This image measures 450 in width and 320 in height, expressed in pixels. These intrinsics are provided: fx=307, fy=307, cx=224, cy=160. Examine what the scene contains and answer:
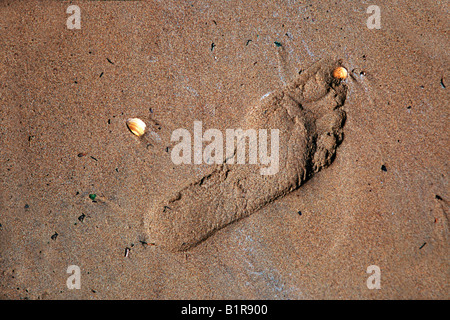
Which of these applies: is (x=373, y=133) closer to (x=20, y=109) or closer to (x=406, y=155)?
(x=406, y=155)

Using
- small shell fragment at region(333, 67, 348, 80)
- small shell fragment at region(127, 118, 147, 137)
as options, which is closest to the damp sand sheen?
small shell fragment at region(333, 67, 348, 80)

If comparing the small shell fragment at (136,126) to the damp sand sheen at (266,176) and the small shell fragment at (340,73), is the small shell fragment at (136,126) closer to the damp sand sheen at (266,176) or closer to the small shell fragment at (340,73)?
the damp sand sheen at (266,176)

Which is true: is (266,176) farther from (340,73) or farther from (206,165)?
(340,73)

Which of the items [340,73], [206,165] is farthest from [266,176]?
[340,73]

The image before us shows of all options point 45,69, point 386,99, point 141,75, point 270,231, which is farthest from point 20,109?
point 386,99

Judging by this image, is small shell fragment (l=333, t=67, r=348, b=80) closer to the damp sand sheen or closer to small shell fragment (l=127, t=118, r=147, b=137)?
the damp sand sheen
